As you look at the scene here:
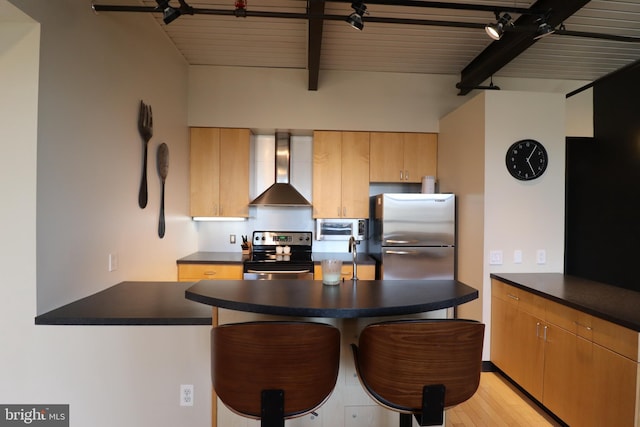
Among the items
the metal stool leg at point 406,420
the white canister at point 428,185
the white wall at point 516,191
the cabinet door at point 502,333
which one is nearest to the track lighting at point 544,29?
the white wall at point 516,191

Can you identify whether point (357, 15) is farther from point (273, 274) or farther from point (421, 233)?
point (273, 274)

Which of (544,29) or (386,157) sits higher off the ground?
(544,29)

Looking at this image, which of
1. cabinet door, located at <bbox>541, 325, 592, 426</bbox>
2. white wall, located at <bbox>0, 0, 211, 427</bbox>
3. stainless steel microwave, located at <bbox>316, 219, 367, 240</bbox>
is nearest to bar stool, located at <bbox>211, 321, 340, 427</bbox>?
white wall, located at <bbox>0, 0, 211, 427</bbox>

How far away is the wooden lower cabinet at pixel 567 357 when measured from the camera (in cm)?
171

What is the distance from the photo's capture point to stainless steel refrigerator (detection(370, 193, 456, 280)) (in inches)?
129

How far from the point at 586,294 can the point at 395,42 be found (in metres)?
2.63

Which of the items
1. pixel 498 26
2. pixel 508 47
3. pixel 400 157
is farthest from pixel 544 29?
pixel 400 157

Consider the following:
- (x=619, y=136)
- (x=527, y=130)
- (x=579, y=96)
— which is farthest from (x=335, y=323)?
(x=579, y=96)

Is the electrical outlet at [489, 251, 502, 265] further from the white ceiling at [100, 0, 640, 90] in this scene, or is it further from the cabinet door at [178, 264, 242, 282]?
the cabinet door at [178, 264, 242, 282]

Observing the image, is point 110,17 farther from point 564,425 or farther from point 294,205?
point 564,425

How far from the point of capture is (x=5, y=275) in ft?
5.30

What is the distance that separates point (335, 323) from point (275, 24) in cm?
260

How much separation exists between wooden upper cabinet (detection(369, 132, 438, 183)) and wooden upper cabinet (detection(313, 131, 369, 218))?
4.2 inches

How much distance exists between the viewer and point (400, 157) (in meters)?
3.82
